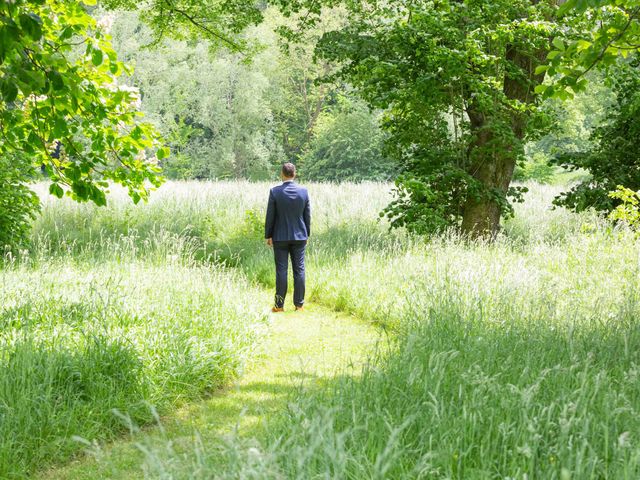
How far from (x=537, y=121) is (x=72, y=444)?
8445 mm

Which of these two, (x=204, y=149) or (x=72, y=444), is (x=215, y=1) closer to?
(x=72, y=444)

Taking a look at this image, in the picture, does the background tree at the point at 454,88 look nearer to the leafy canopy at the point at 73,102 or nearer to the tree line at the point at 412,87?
the tree line at the point at 412,87

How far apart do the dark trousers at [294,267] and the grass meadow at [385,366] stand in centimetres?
58

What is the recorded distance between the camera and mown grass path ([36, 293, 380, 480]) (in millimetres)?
4137

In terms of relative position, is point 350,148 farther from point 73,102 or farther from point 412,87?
point 73,102

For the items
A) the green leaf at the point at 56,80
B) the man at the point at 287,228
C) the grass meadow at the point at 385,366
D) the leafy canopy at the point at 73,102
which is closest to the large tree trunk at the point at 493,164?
the grass meadow at the point at 385,366

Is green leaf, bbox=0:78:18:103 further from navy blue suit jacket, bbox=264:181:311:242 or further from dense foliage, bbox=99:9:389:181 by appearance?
dense foliage, bbox=99:9:389:181

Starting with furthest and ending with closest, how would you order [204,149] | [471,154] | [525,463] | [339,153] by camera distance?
[204,149] → [339,153] → [471,154] → [525,463]

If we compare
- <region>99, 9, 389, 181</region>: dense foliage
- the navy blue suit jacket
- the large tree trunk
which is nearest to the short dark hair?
the navy blue suit jacket

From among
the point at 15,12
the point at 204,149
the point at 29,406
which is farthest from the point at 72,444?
the point at 204,149

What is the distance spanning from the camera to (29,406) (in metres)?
4.44

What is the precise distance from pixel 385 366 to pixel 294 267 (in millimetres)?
4584

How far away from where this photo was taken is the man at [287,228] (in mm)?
8867

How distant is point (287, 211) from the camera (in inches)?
349
